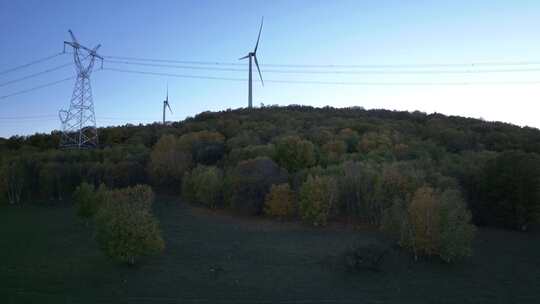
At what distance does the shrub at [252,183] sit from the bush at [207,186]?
3.85 ft

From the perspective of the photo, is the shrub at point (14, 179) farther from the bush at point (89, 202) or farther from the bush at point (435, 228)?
the bush at point (435, 228)

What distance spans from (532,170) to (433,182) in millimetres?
7343

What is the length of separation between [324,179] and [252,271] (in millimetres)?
13406

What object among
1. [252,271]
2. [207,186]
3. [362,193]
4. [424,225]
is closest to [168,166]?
[207,186]

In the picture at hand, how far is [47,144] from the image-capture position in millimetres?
79438

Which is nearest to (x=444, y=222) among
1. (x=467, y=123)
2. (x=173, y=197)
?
(x=173, y=197)

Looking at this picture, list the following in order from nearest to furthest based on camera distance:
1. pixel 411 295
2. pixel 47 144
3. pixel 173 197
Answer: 1. pixel 411 295
2. pixel 173 197
3. pixel 47 144

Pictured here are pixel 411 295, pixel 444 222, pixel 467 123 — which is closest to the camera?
pixel 411 295

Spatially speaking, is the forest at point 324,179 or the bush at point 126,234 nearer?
the bush at point 126,234

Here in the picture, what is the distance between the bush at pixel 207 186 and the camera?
44781 mm

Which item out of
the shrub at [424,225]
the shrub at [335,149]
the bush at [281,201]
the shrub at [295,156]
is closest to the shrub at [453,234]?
the shrub at [424,225]

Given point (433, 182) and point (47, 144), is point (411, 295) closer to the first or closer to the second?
point (433, 182)

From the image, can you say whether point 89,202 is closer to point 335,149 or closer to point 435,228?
point 435,228

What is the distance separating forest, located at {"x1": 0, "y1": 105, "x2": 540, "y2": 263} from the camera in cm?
3172
